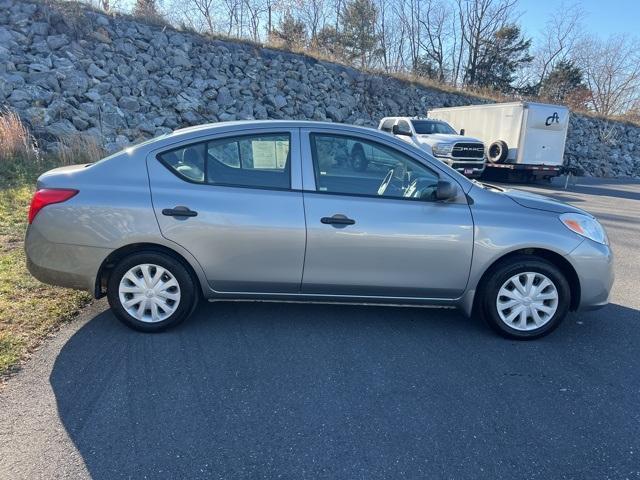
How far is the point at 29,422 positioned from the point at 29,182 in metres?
7.43

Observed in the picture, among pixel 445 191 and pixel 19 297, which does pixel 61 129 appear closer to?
pixel 19 297

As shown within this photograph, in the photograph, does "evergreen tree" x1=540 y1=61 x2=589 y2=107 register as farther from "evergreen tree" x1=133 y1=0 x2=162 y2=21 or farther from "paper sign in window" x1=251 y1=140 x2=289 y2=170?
"paper sign in window" x1=251 y1=140 x2=289 y2=170

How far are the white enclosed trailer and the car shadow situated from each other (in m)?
14.9

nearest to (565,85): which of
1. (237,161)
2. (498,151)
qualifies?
(498,151)

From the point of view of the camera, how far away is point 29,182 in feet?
28.8

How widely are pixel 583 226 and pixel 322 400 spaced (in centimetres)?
263

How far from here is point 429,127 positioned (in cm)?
1758

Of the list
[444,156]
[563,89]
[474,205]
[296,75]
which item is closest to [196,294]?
[474,205]

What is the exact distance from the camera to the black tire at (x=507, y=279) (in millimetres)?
3867

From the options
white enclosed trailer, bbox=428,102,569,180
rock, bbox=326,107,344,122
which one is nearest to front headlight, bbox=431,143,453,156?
white enclosed trailer, bbox=428,102,569,180

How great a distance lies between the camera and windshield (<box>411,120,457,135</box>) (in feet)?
57.3

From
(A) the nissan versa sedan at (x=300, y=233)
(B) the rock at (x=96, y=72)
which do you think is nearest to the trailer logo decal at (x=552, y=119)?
(A) the nissan versa sedan at (x=300, y=233)

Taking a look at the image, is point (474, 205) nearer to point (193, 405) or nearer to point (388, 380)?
point (388, 380)

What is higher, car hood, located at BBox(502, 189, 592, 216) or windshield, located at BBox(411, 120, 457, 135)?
windshield, located at BBox(411, 120, 457, 135)
